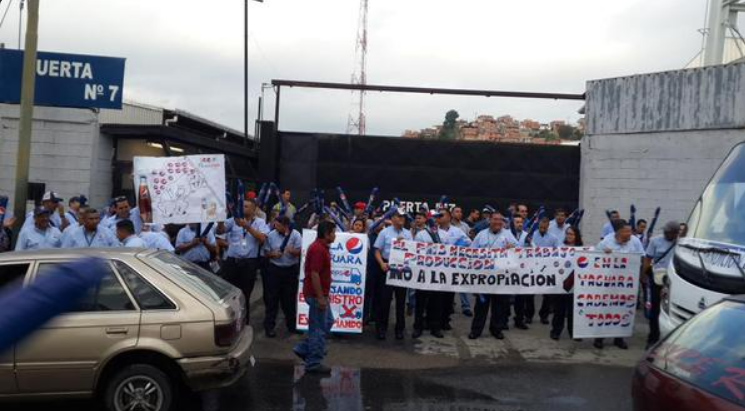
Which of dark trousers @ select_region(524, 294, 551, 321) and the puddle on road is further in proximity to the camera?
dark trousers @ select_region(524, 294, 551, 321)

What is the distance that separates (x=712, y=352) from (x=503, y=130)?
44.0 ft

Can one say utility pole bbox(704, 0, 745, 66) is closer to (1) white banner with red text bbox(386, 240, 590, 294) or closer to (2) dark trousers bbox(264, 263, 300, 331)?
(1) white banner with red text bbox(386, 240, 590, 294)

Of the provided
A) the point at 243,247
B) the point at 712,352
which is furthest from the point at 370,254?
the point at 712,352

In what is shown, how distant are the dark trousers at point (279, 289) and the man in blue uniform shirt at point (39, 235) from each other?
2659mm

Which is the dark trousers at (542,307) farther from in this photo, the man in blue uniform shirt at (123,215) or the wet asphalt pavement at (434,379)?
the man in blue uniform shirt at (123,215)

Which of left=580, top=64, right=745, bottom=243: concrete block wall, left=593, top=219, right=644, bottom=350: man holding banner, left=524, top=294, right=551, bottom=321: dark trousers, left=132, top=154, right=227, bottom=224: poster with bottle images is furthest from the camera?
left=580, top=64, right=745, bottom=243: concrete block wall

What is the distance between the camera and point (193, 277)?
6.22 meters

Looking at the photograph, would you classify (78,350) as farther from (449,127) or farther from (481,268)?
(449,127)

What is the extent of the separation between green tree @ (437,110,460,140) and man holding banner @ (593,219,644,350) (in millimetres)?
7355

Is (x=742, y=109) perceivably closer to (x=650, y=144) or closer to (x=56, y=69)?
(x=650, y=144)

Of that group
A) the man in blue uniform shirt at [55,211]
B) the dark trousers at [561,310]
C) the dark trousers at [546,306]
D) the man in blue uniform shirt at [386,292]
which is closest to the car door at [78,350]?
the man in blue uniform shirt at [386,292]

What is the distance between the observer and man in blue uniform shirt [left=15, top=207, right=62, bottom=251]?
884 cm

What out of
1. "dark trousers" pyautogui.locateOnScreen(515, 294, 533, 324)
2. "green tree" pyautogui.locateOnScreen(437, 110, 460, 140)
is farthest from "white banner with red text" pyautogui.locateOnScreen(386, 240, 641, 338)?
"green tree" pyautogui.locateOnScreen(437, 110, 460, 140)

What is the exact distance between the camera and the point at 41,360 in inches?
220
